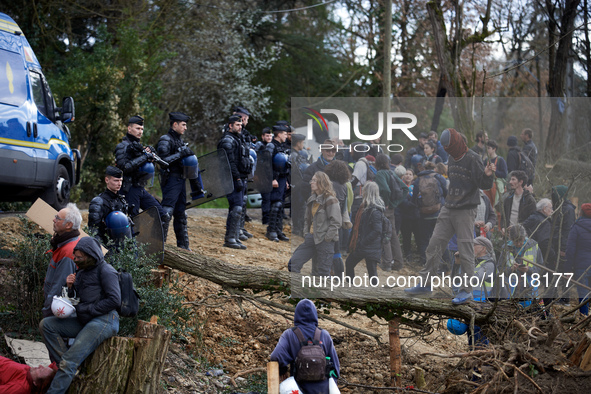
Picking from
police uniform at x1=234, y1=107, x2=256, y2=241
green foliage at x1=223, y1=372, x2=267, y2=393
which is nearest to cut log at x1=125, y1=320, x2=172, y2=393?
green foliage at x1=223, y1=372, x2=267, y2=393

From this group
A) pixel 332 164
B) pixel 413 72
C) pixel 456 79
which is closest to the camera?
pixel 332 164

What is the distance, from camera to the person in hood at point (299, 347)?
4.86m

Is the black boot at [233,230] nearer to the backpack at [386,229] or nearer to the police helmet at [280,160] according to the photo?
the police helmet at [280,160]

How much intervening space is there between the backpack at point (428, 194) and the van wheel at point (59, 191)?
188 inches

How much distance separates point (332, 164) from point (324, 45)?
1953cm

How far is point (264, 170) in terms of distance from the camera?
462 inches

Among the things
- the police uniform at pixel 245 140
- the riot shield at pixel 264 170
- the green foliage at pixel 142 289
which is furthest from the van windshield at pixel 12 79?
the riot shield at pixel 264 170

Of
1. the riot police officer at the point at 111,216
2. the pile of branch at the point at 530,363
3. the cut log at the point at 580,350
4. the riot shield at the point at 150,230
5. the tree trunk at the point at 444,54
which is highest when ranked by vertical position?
the tree trunk at the point at 444,54

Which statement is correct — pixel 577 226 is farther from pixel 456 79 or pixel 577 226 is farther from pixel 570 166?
pixel 456 79

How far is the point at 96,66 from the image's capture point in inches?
573

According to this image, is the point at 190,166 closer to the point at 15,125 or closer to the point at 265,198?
the point at 15,125

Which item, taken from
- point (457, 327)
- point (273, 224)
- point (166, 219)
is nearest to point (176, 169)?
point (166, 219)

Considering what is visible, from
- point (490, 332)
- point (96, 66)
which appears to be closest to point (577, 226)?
point (490, 332)

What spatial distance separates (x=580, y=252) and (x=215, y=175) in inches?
196
